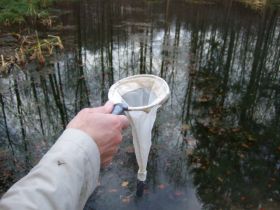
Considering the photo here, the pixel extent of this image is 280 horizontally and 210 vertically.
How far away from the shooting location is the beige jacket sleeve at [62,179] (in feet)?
4.03

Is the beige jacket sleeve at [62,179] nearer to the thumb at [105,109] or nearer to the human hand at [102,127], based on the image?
the human hand at [102,127]

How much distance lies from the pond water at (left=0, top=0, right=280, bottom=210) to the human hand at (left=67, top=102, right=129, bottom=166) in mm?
3138

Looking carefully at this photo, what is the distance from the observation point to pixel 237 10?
58.2 ft

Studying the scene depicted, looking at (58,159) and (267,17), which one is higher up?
(58,159)

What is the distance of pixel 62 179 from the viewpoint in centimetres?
132

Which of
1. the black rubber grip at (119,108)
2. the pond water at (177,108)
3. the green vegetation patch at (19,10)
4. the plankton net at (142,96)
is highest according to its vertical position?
the black rubber grip at (119,108)

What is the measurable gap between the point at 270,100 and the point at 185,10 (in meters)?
11.3

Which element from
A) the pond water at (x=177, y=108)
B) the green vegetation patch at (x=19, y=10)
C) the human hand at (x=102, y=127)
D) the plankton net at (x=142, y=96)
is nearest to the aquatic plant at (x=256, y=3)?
the pond water at (x=177, y=108)

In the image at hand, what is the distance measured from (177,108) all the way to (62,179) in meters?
5.90

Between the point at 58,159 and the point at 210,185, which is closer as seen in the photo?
the point at 58,159

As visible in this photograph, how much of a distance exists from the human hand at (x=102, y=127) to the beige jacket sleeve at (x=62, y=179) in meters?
0.05

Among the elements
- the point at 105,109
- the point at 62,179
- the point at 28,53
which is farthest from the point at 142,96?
the point at 28,53

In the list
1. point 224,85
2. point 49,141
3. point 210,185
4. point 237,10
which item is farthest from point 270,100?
point 237,10

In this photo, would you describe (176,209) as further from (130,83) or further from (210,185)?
(130,83)
